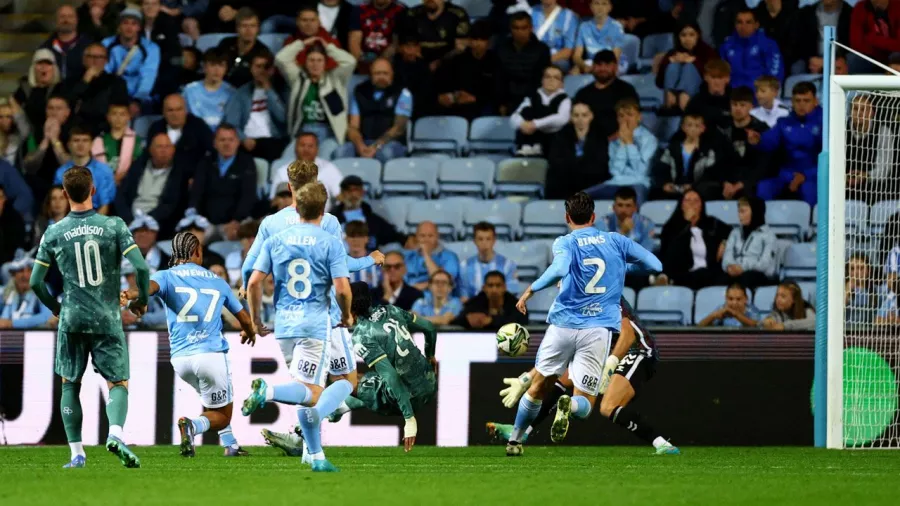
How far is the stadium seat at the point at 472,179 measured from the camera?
16.7 metres

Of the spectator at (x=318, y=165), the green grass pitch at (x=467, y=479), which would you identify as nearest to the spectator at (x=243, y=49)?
the spectator at (x=318, y=165)

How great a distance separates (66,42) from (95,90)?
109cm

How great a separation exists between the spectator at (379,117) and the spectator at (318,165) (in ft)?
1.78

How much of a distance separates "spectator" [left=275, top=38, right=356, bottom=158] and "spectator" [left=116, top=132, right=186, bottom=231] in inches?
58.6

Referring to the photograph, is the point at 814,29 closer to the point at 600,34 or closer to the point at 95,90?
the point at 600,34

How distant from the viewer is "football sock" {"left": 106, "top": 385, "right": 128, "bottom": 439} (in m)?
9.36

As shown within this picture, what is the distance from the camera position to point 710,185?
51.4ft

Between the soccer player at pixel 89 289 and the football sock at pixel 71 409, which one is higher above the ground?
the soccer player at pixel 89 289

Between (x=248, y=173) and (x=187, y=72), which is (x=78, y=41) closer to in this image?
(x=187, y=72)

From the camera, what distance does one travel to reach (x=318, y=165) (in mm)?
16109

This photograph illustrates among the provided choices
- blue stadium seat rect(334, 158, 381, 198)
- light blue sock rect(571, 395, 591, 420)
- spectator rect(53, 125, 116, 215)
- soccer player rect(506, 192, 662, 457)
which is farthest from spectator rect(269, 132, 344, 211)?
light blue sock rect(571, 395, 591, 420)

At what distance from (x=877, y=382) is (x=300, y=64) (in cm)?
748

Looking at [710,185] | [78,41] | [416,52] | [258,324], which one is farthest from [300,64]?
[258,324]

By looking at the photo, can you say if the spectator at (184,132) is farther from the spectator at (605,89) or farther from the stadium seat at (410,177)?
the spectator at (605,89)
